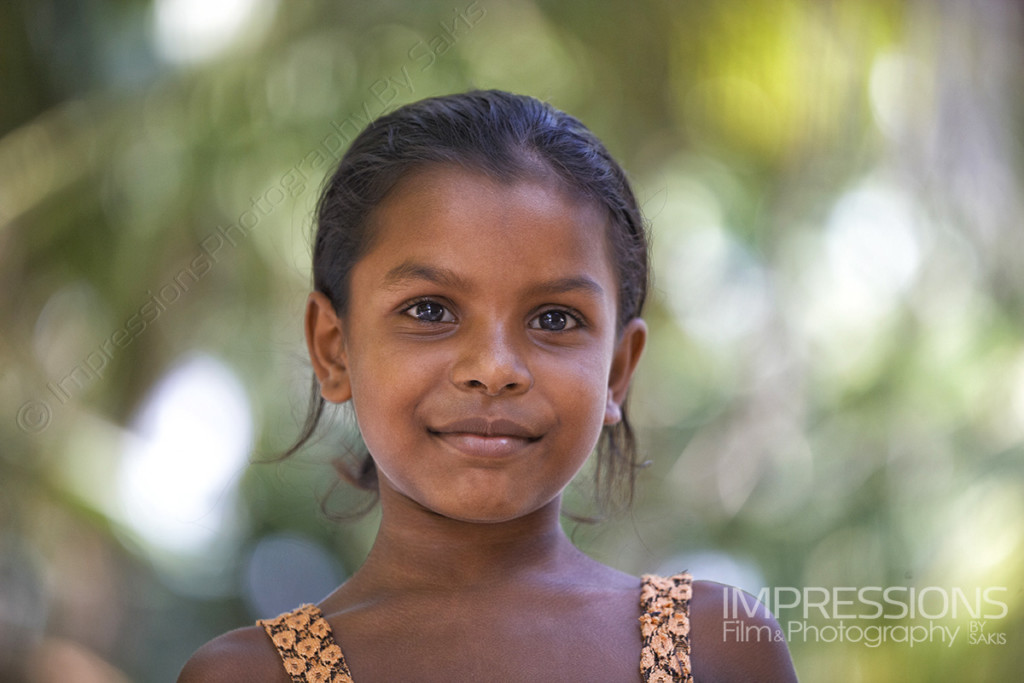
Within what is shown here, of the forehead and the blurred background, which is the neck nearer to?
the forehead

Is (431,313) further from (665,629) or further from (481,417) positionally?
(665,629)

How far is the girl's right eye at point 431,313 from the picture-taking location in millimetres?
1116

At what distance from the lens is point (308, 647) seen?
1.13 m

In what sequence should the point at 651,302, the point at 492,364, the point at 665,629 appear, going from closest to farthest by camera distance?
the point at 492,364 → the point at 665,629 → the point at 651,302

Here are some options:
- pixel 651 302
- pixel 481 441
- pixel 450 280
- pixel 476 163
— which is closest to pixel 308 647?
pixel 481 441

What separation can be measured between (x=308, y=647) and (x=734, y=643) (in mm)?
438

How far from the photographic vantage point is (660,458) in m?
2.37

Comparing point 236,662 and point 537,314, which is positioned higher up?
point 537,314

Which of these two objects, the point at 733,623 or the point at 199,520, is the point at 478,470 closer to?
the point at 733,623

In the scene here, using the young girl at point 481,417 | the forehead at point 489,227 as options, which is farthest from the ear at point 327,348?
the forehead at point 489,227

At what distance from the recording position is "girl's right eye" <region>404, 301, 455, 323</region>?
1.12m

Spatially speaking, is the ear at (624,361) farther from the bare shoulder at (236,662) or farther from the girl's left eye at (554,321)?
the bare shoulder at (236,662)

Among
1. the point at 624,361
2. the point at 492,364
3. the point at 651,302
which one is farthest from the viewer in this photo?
the point at 651,302

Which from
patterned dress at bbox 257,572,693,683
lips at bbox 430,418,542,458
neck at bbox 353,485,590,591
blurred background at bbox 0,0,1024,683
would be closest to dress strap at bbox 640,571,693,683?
patterned dress at bbox 257,572,693,683
